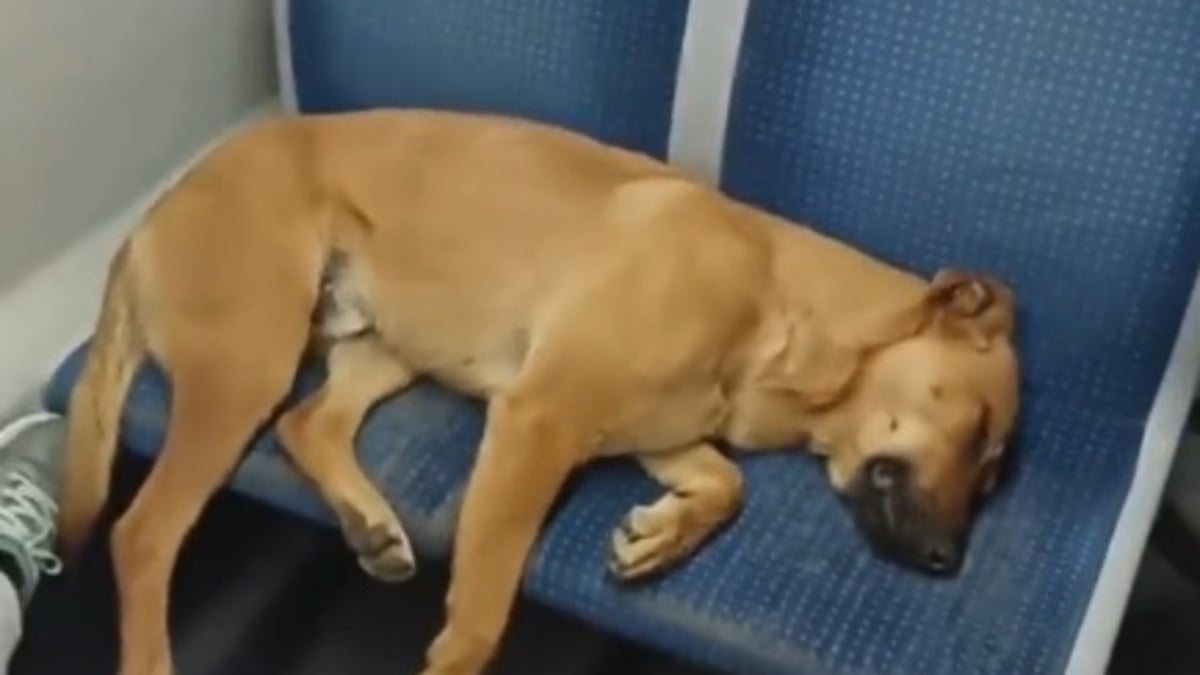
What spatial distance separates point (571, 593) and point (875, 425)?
0.28 meters

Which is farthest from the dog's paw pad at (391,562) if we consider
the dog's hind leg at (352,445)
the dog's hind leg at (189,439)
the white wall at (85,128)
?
the white wall at (85,128)

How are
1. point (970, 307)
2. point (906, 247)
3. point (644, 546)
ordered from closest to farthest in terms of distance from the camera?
1. point (644, 546)
2. point (970, 307)
3. point (906, 247)

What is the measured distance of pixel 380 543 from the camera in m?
1.65

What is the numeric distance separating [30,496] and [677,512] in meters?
0.52

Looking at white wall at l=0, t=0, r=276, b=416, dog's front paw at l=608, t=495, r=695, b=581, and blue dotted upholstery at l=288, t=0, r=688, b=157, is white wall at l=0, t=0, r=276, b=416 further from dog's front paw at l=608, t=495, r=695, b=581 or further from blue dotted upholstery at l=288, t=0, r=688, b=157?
dog's front paw at l=608, t=495, r=695, b=581

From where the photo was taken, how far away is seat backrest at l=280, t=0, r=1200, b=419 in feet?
5.65

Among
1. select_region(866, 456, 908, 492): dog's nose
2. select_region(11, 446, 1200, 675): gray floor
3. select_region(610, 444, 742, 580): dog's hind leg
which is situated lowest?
select_region(11, 446, 1200, 675): gray floor

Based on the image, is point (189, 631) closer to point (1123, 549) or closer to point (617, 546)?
point (617, 546)

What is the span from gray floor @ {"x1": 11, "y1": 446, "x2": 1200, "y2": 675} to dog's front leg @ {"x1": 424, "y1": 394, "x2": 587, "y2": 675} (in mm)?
207

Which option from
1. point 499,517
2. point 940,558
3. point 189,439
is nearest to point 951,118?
point 940,558

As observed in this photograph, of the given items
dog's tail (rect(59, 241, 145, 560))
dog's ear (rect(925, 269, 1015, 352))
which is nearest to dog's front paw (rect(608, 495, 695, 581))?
dog's ear (rect(925, 269, 1015, 352))

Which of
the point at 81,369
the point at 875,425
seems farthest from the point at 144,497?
the point at 875,425

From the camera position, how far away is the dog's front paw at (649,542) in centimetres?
160

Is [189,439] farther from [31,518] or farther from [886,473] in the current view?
[886,473]
